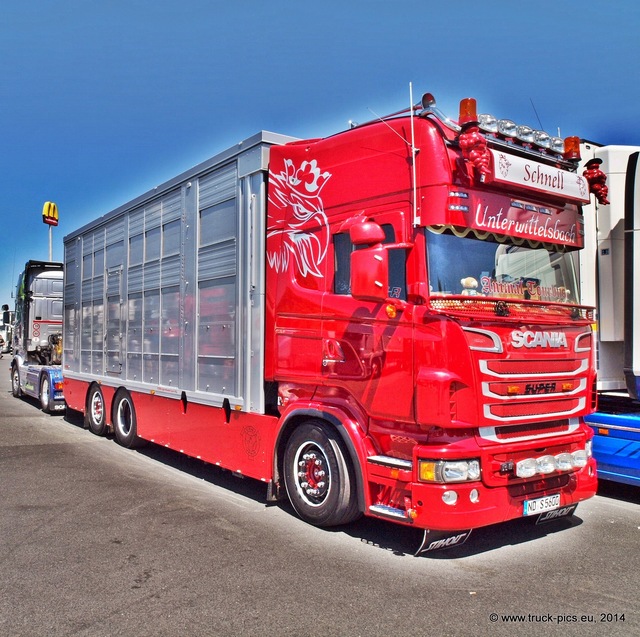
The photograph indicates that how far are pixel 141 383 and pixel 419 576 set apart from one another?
566 centimetres

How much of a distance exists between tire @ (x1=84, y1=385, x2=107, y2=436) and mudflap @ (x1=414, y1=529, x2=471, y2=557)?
737 cm

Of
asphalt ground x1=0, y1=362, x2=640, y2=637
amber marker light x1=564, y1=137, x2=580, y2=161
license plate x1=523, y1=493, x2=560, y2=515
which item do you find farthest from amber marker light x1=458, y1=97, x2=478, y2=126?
asphalt ground x1=0, y1=362, x2=640, y2=637

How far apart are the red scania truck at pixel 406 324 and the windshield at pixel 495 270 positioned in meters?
0.02

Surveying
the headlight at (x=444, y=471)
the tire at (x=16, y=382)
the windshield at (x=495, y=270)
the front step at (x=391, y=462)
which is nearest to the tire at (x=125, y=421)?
the front step at (x=391, y=462)

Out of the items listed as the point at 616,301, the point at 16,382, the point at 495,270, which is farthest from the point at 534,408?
the point at 16,382

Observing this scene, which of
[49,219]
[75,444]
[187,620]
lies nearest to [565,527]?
[187,620]

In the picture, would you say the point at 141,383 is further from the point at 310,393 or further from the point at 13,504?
the point at 310,393

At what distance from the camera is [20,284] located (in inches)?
690

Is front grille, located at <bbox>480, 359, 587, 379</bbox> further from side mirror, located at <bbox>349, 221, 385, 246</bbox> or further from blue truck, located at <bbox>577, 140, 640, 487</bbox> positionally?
blue truck, located at <bbox>577, 140, 640, 487</bbox>

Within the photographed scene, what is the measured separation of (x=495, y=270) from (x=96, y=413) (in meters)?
8.36

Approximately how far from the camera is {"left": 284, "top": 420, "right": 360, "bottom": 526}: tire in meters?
5.30

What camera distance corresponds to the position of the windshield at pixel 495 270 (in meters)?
4.87

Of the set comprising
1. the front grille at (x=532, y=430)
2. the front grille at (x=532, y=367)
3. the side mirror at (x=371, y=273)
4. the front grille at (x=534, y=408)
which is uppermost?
the side mirror at (x=371, y=273)

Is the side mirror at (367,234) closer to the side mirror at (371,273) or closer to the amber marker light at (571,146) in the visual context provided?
the side mirror at (371,273)
